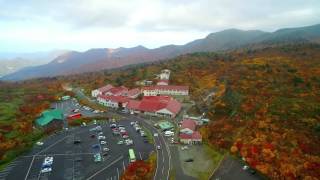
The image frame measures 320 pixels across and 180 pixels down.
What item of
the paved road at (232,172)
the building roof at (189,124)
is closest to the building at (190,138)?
the building roof at (189,124)

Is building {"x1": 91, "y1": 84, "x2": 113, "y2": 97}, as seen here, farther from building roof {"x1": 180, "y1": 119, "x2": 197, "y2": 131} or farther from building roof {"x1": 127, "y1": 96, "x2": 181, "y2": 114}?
building roof {"x1": 180, "y1": 119, "x2": 197, "y2": 131}

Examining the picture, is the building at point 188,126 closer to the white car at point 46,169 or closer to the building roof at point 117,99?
the building roof at point 117,99

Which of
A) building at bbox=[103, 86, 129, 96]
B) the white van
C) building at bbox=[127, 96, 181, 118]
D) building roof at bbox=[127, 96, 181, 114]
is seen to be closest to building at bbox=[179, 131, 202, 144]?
the white van

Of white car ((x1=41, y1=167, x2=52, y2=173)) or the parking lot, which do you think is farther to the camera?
white car ((x1=41, y1=167, x2=52, y2=173))

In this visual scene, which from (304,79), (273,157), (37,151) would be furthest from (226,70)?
(37,151)

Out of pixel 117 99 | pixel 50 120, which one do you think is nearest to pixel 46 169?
pixel 50 120
